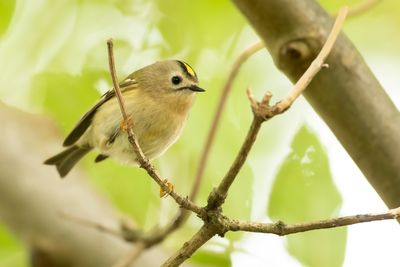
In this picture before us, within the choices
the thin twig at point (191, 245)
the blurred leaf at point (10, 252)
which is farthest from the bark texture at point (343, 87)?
the blurred leaf at point (10, 252)

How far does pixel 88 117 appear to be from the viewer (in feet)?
9.06

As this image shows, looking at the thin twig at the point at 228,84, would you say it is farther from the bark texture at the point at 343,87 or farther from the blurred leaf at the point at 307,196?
the bark texture at the point at 343,87

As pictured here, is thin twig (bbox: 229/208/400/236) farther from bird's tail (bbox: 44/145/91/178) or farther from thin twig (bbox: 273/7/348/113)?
bird's tail (bbox: 44/145/91/178)

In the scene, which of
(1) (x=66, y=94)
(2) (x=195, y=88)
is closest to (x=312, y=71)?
(2) (x=195, y=88)

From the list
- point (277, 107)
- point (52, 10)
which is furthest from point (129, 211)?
point (277, 107)

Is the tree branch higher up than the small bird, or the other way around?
the small bird

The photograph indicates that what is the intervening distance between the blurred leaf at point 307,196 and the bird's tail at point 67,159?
2.53 ft

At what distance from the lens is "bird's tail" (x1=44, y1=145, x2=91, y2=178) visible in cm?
244

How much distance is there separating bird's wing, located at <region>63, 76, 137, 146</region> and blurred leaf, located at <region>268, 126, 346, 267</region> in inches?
31.8

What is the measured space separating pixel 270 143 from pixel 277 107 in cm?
177

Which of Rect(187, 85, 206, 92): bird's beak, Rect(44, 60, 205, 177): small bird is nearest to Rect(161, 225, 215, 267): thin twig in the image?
Rect(44, 60, 205, 177): small bird

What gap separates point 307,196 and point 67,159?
3.11 feet

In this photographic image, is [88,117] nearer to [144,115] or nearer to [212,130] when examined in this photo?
[144,115]

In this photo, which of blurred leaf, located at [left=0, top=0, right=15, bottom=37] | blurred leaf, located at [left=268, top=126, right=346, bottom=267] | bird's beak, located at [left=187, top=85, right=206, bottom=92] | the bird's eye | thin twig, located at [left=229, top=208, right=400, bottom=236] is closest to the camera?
thin twig, located at [left=229, top=208, right=400, bottom=236]
